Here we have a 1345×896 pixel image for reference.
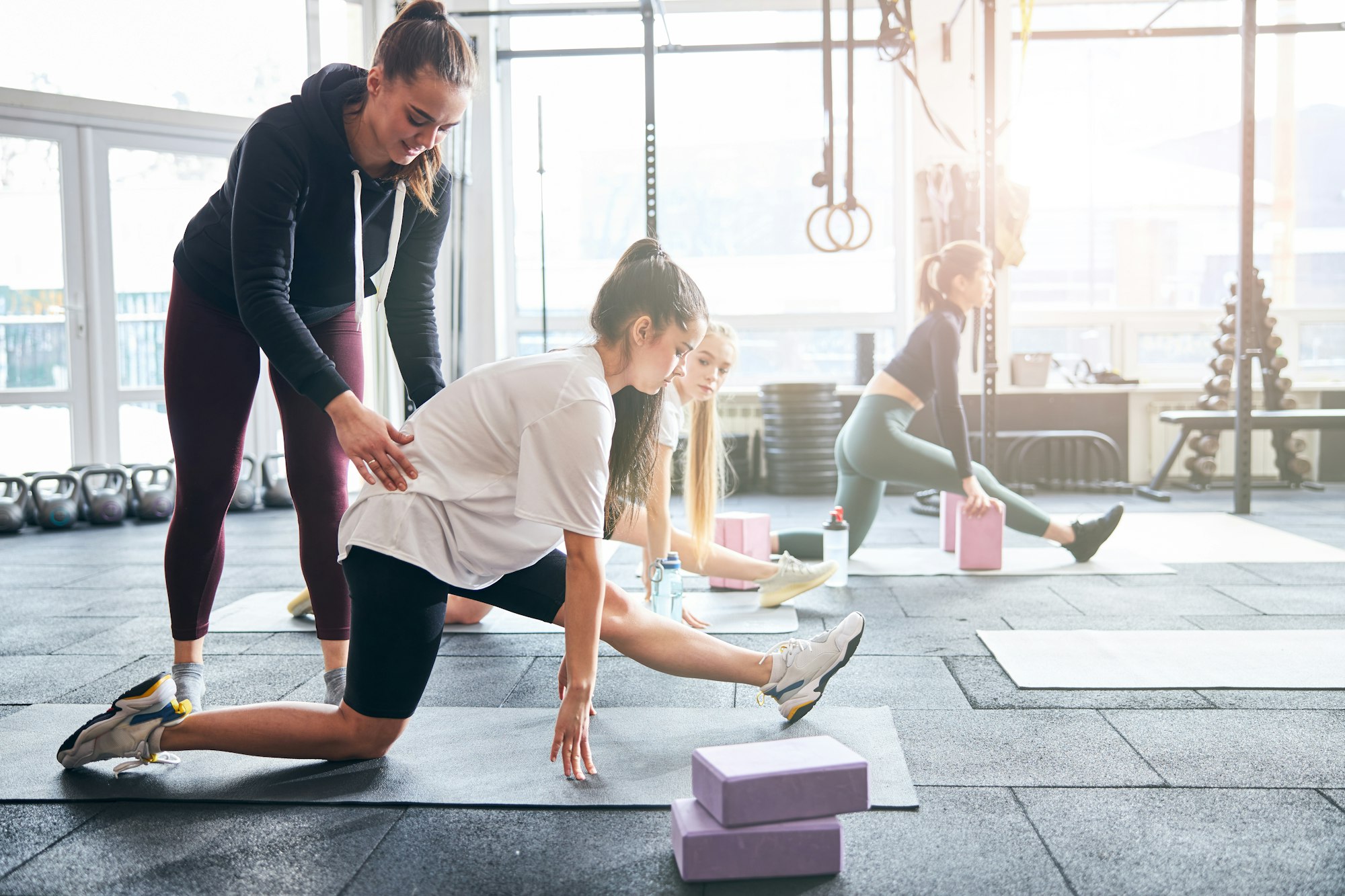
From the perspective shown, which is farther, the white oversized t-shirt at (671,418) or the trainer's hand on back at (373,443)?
the white oversized t-shirt at (671,418)

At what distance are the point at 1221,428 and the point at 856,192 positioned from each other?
258 cm

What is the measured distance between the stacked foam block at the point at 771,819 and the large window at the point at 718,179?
17.9 ft

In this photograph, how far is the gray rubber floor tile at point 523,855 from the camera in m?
1.31

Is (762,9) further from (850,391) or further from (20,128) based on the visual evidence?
(20,128)

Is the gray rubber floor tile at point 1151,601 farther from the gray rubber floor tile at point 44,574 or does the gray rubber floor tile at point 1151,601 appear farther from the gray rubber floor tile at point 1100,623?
the gray rubber floor tile at point 44,574

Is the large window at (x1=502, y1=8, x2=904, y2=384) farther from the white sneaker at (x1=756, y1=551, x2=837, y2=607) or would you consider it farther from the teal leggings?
the white sneaker at (x1=756, y1=551, x2=837, y2=607)

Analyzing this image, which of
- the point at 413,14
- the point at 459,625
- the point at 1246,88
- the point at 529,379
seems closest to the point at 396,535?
the point at 529,379

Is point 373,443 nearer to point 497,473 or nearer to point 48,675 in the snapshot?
point 497,473

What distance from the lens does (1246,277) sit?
4.67 m

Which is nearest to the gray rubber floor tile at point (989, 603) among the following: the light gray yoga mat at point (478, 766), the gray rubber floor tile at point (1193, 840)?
the light gray yoga mat at point (478, 766)

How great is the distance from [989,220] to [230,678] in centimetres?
374

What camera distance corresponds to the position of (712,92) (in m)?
6.66

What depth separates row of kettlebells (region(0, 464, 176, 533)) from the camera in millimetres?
4883

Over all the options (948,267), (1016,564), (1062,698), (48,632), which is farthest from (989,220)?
(48,632)
